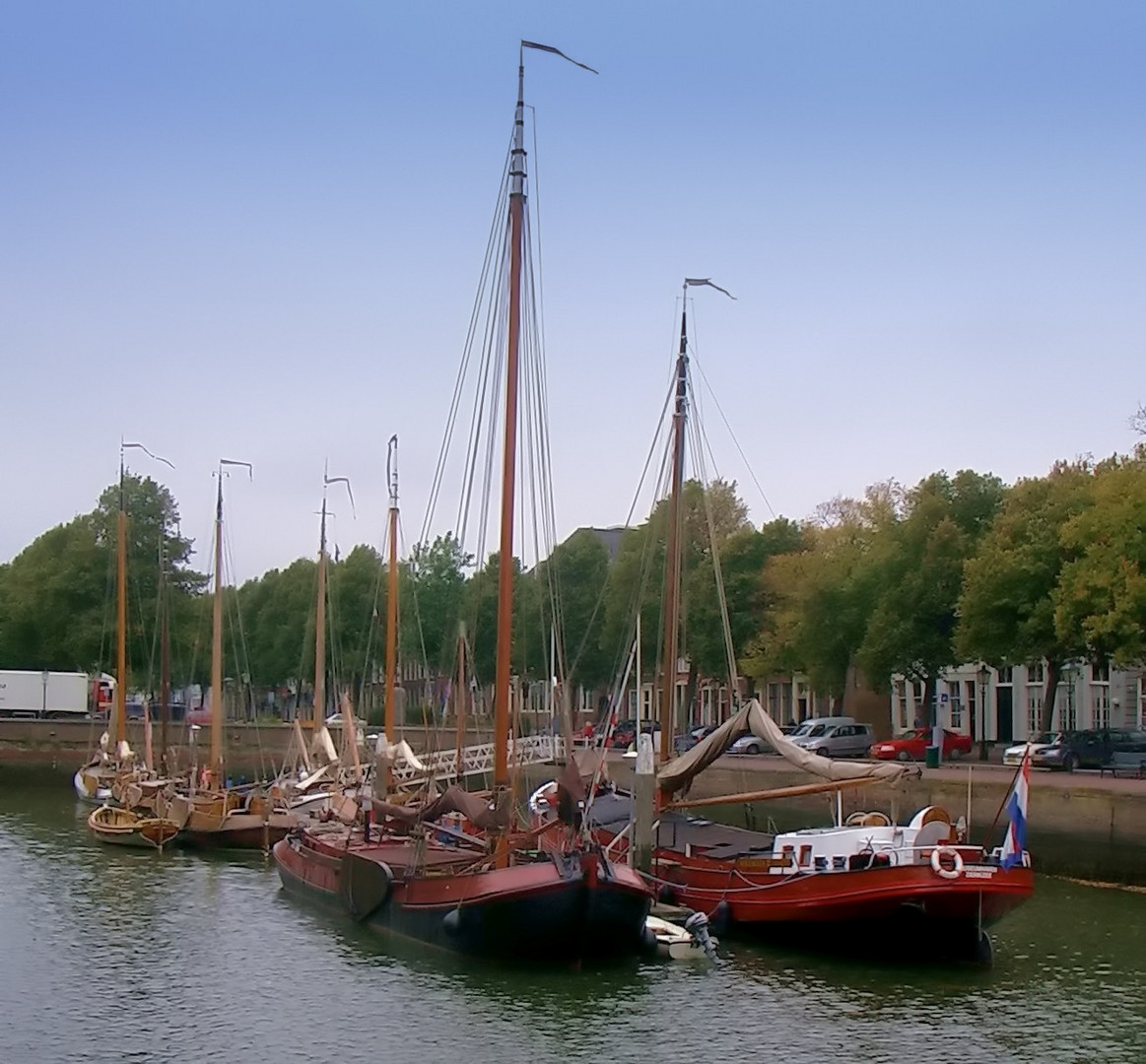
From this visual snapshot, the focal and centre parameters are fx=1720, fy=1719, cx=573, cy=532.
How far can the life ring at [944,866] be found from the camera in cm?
2908

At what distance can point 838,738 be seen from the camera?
75188mm

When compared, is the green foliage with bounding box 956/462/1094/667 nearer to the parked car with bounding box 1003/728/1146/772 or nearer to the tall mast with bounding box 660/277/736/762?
the parked car with bounding box 1003/728/1146/772

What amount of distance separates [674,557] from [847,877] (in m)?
13.2

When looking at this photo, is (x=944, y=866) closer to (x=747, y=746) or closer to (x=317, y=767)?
(x=317, y=767)

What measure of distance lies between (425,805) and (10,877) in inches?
618


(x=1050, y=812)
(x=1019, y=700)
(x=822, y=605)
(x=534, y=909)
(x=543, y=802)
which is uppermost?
(x=822, y=605)

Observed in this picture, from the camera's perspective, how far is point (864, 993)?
2808 cm

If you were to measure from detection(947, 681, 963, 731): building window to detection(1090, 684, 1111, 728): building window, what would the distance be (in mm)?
10759

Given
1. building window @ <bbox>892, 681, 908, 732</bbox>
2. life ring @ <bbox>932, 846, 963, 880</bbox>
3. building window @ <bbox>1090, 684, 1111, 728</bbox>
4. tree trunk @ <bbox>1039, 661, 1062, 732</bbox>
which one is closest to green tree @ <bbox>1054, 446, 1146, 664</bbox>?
tree trunk @ <bbox>1039, 661, 1062, 732</bbox>

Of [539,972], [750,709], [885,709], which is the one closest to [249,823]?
[750,709]

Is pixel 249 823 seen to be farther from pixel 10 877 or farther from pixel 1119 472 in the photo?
pixel 1119 472

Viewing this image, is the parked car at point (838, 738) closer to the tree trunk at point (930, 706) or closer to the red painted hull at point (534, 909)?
the tree trunk at point (930, 706)

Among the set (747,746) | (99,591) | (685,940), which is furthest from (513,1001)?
(99,591)

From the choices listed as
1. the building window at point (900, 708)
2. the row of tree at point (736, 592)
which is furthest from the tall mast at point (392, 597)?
the building window at point (900, 708)
